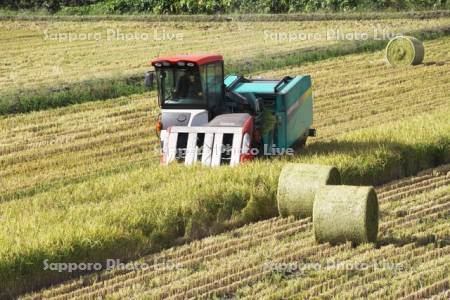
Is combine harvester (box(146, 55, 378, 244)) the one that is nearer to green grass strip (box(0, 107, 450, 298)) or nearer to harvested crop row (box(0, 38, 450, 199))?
green grass strip (box(0, 107, 450, 298))

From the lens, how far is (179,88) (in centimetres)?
1473

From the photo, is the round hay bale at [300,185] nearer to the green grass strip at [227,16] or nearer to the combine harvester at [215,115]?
the combine harvester at [215,115]

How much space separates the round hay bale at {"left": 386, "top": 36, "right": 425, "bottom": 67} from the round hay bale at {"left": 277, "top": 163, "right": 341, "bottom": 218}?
14606 mm

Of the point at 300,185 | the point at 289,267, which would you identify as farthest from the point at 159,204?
the point at 289,267

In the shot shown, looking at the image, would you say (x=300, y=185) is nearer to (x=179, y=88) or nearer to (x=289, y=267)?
(x=289, y=267)

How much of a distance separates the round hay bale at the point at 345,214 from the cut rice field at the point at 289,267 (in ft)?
0.48

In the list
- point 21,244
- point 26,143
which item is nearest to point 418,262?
point 21,244

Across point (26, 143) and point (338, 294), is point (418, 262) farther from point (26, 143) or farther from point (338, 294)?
point (26, 143)

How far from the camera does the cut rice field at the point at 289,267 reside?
9438 mm

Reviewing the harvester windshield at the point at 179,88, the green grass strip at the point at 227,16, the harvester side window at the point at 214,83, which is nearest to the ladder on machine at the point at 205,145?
the harvester windshield at the point at 179,88

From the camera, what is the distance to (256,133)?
577 inches

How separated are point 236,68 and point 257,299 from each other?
17043 millimetres

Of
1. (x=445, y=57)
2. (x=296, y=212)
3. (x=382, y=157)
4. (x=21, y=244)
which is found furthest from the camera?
(x=445, y=57)

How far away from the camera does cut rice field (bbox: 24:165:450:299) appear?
9.44m
